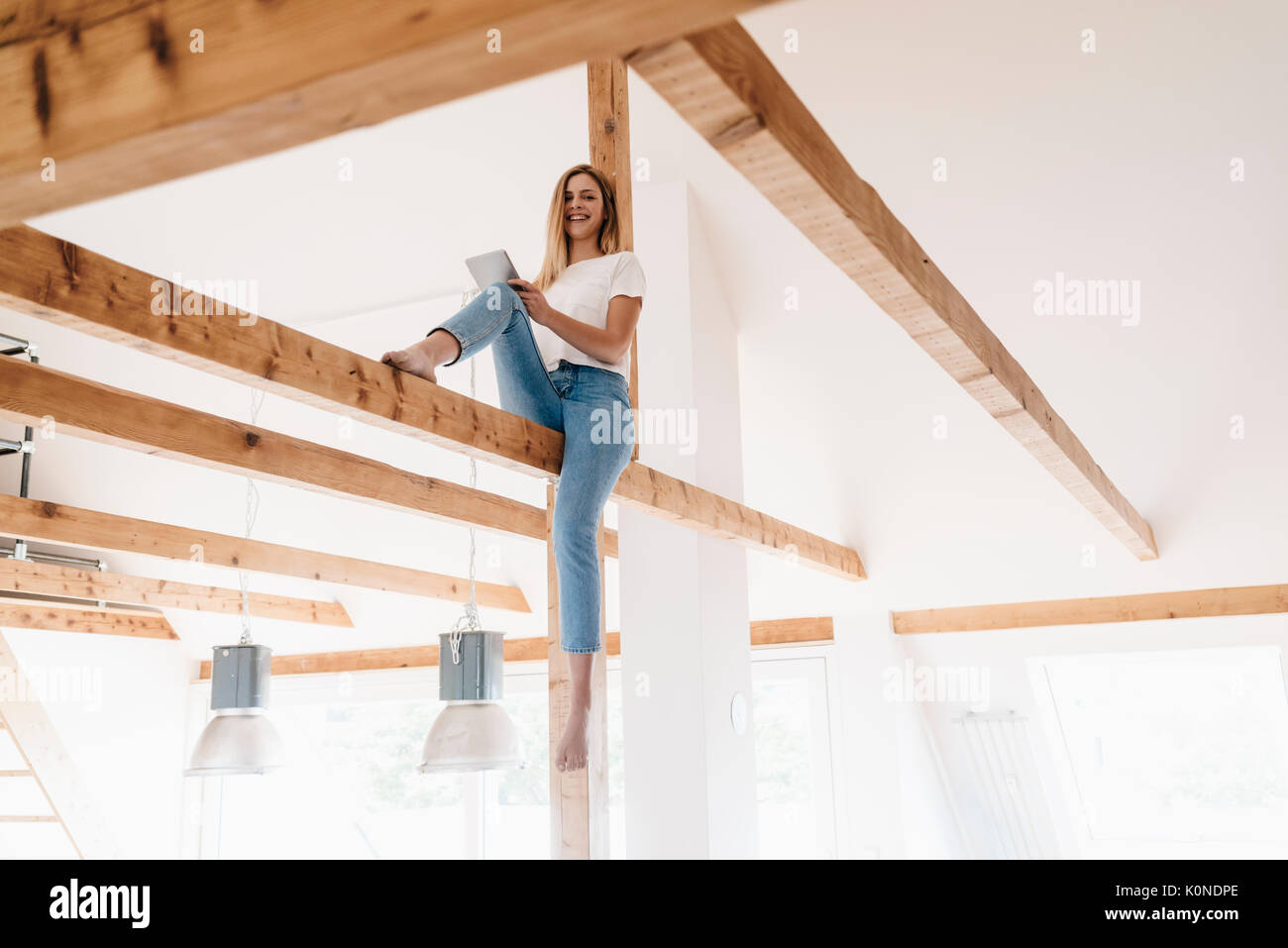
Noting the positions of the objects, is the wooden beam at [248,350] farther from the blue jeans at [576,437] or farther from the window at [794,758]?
the window at [794,758]

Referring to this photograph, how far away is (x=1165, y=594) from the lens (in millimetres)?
5441

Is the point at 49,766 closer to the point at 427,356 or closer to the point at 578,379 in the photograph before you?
the point at 578,379

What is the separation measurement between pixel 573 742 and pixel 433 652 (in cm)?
496

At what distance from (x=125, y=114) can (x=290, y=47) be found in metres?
0.20

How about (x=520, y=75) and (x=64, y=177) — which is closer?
(x=520, y=75)

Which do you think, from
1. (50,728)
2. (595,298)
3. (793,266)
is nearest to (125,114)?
(595,298)

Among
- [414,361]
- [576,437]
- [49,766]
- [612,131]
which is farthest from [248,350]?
[49,766]

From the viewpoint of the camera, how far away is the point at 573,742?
2707mm

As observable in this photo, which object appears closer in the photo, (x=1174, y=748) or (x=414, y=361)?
(x=414, y=361)

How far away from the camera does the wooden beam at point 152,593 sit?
6094 mm

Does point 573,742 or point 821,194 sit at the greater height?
point 821,194

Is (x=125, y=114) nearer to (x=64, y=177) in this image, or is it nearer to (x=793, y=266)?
(x=64, y=177)

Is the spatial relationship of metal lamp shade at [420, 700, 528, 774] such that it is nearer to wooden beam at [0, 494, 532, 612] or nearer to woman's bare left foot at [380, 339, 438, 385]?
woman's bare left foot at [380, 339, 438, 385]

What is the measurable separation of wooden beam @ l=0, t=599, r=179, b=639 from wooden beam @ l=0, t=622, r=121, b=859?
752 millimetres
